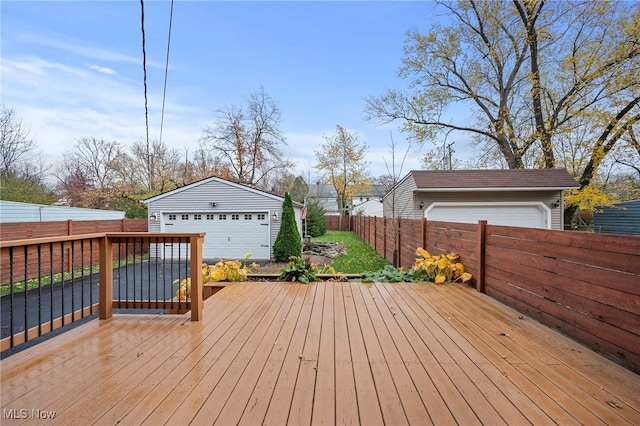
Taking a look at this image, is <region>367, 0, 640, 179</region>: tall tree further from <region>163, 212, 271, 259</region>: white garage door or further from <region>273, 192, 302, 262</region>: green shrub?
<region>163, 212, 271, 259</region>: white garage door

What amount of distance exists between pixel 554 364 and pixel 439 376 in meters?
0.90

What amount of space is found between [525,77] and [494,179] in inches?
244

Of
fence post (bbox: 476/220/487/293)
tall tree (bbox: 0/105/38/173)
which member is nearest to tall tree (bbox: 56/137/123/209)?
tall tree (bbox: 0/105/38/173)

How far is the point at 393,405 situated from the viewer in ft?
5.18

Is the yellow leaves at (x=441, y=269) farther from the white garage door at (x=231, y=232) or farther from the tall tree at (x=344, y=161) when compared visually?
the tall tree at (x=344, y=161)

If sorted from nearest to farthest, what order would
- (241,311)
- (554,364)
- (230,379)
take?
(230,379), (554,364), (241,311)

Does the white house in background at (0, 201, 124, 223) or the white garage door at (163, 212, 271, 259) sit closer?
the white house in background at (0, 201, 124, 223)

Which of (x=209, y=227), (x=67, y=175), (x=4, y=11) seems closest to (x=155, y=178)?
(x=67, y=175)

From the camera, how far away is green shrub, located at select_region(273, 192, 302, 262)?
1005cm

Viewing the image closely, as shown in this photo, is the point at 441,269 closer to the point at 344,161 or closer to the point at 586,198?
the point at 586,198

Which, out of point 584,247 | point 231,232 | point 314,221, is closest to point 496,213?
point 584,247

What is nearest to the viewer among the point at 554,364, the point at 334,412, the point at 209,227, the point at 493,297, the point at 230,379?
the point at 334,412

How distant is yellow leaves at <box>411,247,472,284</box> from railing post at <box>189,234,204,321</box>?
3.41m

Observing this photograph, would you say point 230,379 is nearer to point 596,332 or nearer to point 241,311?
point 241,311
